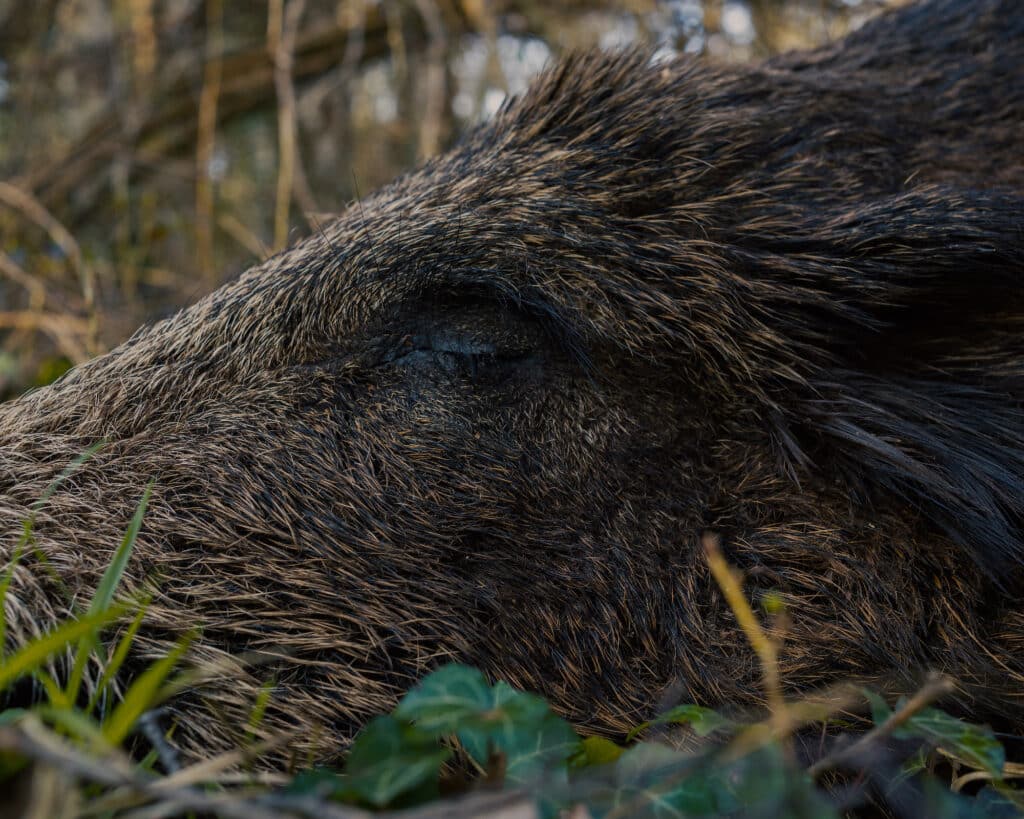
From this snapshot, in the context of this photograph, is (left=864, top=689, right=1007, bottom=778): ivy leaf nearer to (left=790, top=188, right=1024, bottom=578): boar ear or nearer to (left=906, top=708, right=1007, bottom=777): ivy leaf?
(left=906, top=708, right=1007, bottom=777): ivy leaf

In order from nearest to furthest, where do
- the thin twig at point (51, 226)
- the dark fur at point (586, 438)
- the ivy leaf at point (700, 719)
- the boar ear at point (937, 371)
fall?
the ivy leaf at point (700, 719), the dark fur at point (586, 438), the boar ear at point (937, 371), the thin twig at point (51, 226)

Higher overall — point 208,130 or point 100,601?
point 208,130

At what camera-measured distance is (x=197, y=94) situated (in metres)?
7.07

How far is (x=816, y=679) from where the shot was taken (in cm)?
220

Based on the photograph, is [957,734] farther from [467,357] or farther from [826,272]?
[467,357]

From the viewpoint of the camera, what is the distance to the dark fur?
7.06 feet

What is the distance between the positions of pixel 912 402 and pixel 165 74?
21.7ft

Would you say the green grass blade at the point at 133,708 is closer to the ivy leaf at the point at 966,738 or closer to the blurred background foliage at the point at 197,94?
the ivy leaf at the point at 966,738

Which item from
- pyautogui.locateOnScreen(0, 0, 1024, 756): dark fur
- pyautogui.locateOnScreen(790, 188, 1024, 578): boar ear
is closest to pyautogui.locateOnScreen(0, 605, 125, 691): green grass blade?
pyautogui.locateOnScreen(0, 0, 1024, 756): dark fur

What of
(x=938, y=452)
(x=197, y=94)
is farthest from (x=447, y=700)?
(x=197, y=94)

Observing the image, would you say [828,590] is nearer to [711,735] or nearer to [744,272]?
[711,735]

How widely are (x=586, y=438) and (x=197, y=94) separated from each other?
586cm

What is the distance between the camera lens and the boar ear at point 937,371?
2.28 m

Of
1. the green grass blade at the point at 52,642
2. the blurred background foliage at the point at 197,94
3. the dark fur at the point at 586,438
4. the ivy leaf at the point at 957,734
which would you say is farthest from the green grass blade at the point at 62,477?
the blurred background foliage at the point at 197,94
